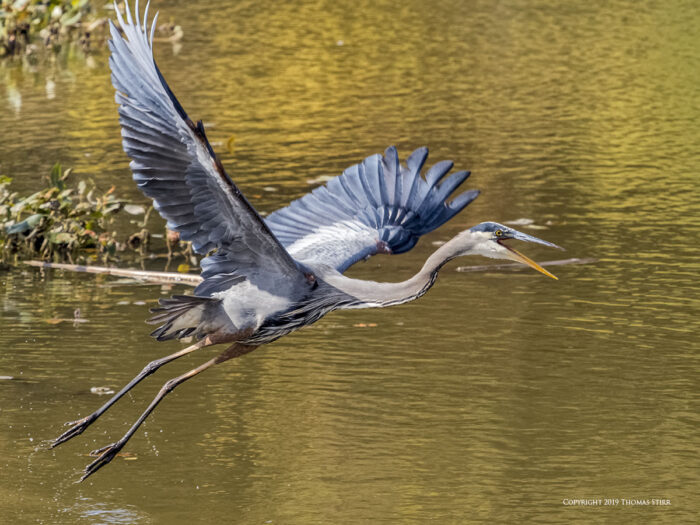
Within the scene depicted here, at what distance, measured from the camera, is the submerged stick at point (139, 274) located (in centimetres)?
916

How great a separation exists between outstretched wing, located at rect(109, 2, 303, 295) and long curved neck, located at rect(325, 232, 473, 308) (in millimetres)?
310

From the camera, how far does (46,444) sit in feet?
22.1

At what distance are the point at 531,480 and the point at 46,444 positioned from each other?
232cm

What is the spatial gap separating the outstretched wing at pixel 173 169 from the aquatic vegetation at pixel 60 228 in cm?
371

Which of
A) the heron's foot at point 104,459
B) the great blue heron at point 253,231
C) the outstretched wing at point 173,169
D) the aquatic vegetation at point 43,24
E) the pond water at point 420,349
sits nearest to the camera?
the outstretched wing at point 173,169

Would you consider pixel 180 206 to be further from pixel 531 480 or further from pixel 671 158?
pixel 671 158

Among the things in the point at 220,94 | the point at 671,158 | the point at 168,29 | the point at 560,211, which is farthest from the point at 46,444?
the point at 168,29

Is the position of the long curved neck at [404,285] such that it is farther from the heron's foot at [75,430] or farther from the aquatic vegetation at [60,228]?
the aquatic vegetation at [60,228]

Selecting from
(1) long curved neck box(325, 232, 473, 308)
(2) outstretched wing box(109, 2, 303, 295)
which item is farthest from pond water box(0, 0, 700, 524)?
(2) outstretched wing box(109, 2, 303, 295)

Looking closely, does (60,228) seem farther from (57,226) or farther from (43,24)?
(43,24)

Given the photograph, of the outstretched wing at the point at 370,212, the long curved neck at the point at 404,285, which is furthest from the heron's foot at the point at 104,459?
the outstretched wing at the point at 370,212

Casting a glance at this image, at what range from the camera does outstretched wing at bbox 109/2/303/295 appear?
547cm

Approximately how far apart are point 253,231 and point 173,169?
41 centimetres

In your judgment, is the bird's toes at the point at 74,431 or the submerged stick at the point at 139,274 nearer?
the bird's toes at the point at 74,431
